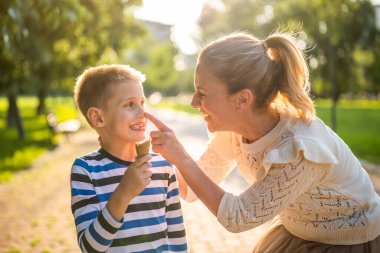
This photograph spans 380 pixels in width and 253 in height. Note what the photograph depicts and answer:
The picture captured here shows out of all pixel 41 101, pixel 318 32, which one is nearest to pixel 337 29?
pixel 318 32

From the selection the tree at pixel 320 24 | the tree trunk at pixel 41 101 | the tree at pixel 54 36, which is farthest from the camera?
the tree trunk at pixel 41 101

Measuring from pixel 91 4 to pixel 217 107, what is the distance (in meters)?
12.4

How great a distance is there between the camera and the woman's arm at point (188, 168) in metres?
2.37

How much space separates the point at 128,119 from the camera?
247 centimetres

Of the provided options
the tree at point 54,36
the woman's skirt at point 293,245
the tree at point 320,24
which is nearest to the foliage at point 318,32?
the tree at point 320,24

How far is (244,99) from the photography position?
254cm

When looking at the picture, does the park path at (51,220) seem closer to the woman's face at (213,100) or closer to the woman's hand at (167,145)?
the woman's face at (213,100)

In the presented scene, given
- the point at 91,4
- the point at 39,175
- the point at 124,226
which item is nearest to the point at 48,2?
the point at 124,226

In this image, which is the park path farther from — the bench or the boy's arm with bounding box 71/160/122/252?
the bench

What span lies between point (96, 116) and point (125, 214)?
1.75ft

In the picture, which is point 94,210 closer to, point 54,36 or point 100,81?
point 100,81

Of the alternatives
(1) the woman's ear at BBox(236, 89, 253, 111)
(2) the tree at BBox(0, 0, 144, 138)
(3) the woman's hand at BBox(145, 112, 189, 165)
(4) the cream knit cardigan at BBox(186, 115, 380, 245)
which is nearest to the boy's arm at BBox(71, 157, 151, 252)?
(3) the woman's hand at BBox(145, 112, 189, 165)

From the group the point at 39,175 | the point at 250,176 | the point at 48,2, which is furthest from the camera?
the point at 39,175

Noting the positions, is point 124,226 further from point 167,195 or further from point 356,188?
point 356,188
